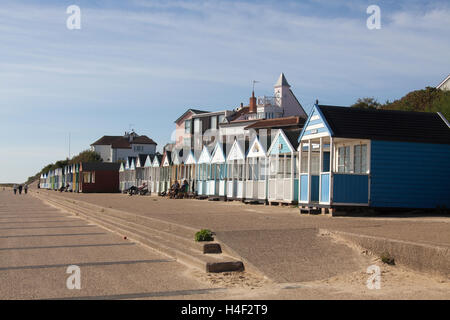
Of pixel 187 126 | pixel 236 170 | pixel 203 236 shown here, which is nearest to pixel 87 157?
pixel 187 126

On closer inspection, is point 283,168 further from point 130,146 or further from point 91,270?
point 130,146

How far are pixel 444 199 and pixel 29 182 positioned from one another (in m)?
161

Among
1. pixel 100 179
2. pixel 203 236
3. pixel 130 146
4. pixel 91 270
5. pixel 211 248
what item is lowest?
pixel 91 270

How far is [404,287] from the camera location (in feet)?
24.7

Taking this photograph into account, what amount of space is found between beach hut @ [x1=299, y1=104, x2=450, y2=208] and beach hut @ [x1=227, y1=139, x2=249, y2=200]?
9535 mm

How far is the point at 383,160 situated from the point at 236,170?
12643 millimetres

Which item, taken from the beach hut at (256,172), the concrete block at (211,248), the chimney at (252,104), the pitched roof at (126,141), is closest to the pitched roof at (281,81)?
the chimney at (252,104)

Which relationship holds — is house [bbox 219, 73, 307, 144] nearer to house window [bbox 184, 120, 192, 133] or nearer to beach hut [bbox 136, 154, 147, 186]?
house window [bbox 184, 120, 192, 133]

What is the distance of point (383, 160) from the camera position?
60.4ft

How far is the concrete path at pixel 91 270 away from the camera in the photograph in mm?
7723

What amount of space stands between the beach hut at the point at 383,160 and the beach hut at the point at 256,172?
646 centimetres

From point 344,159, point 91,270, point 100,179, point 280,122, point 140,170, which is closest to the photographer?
point 91,270
